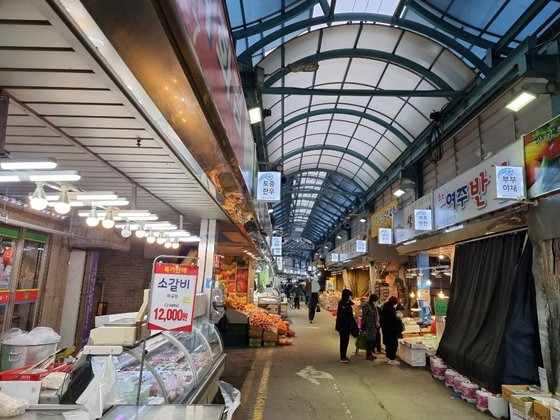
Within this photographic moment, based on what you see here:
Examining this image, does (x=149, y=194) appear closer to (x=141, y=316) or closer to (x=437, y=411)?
(x=141, y=316)

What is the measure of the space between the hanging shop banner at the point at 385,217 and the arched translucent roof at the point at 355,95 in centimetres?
243

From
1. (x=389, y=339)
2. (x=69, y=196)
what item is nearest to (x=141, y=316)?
(x=69, y=196)

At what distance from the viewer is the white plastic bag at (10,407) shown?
102 inches

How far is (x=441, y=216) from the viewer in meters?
8.75

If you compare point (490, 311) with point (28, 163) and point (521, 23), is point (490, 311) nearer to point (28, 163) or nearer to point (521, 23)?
point (521, 23)

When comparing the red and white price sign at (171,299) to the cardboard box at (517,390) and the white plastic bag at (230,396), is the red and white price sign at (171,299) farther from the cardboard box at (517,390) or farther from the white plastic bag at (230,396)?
the cardboard box at (517,390)

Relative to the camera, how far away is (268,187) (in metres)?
9.75

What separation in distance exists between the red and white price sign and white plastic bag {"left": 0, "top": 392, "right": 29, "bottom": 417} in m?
1.09

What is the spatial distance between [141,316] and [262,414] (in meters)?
2.87

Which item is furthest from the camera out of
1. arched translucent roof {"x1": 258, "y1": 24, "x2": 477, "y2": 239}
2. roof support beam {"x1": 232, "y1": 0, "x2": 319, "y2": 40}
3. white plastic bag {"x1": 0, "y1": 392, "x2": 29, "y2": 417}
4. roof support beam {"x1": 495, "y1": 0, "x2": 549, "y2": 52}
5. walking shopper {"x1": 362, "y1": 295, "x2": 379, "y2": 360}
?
arched translucent roof {"x1": 258, "y1": 24, "x2": 477, "y2": 239}

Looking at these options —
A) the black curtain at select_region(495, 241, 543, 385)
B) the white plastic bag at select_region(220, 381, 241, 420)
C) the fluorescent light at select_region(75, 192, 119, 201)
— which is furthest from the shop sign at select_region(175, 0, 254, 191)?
the black curtain at select_region(495, 241, 543, 385)

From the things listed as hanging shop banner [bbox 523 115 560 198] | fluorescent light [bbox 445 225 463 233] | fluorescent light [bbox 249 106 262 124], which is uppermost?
fluorescent light [bbox 249 106 262 124]

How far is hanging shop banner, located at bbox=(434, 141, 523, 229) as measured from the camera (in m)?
6.25

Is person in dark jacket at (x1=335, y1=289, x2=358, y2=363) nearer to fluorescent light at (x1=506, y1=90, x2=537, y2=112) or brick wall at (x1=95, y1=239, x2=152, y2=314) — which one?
fluorescent light at (x1=506, y1=90, x2=537, y2=112)
